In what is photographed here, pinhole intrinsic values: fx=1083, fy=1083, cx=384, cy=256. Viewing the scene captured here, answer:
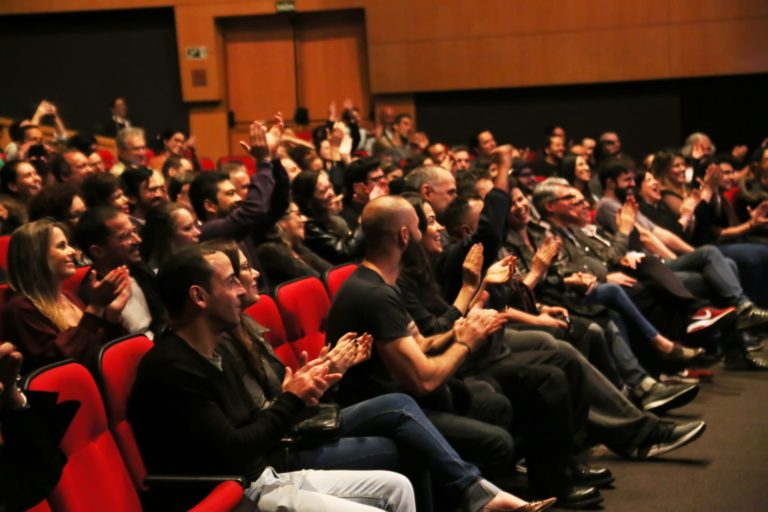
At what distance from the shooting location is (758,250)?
21.9ft

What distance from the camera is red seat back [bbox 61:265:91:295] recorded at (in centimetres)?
359

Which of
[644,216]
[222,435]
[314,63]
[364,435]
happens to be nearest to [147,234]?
[364,435]

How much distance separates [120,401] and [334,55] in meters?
10.2

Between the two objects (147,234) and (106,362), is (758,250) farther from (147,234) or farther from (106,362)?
(106,362)

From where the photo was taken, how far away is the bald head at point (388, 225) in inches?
131

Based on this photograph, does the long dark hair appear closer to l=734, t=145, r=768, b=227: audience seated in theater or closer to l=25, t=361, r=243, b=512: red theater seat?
l=25, t=361, r=243, b=512: red theater seat

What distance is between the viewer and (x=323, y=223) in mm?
5035

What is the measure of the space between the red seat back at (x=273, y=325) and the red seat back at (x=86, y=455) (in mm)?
860

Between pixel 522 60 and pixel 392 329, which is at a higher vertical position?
pixel 522 60

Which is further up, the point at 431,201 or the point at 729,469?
the point at 431,201

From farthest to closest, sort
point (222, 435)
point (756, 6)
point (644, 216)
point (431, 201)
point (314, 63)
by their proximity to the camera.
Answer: point (314, 63) → point (756, 6) → point (644, 216) → point (431, 201) → point (222, 435)

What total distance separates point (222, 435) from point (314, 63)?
34.0 ft

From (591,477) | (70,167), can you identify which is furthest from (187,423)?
(70,167)

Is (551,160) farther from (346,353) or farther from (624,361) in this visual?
(346,353)
